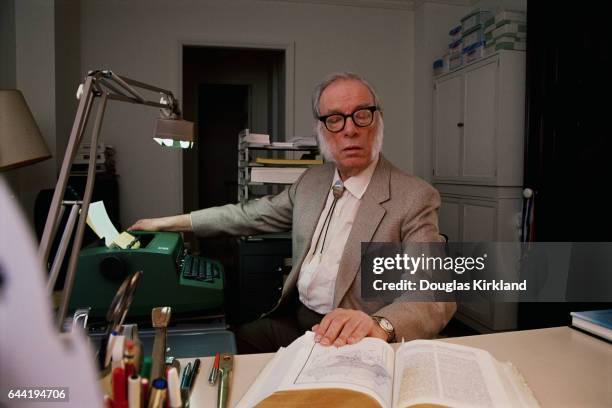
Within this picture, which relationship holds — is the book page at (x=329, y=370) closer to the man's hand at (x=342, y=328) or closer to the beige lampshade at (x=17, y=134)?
the man's hand at (x=342, y=328)

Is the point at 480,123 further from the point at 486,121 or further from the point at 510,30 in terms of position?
the point at 510,30

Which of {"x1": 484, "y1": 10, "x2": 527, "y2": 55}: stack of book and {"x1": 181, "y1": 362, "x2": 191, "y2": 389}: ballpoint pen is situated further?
{"x1": 484, "y1": 10, "x2": 527, "y2": 55}: stack of book

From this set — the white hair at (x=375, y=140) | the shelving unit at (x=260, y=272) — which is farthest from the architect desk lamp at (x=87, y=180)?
the shelving unit at (x=260, y=272)

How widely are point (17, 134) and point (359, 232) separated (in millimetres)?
1247

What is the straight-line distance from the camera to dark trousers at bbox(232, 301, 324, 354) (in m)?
1.40

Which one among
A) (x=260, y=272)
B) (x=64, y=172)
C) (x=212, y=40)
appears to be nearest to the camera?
(x=64, y=172)

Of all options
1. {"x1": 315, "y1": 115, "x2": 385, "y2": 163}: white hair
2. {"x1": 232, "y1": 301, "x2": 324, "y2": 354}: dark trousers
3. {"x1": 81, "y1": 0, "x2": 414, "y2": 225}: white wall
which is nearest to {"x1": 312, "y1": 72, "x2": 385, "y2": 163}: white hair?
{"x1": 315, "y1": 115, "x2": 385, "y2": 163}: white hair

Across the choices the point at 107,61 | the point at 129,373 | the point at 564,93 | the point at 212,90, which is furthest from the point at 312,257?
the point at 212,90

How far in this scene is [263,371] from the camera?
782 mm

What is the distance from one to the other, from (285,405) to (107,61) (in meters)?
3.61

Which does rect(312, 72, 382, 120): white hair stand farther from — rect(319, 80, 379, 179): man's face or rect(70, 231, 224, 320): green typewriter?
rect(70, 231, 224, 320): green typewriter

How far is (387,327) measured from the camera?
3.34ft

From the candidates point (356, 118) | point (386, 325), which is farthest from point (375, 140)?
point (386, 325)

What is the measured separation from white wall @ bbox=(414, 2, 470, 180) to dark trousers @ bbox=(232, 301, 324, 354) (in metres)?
2.67
